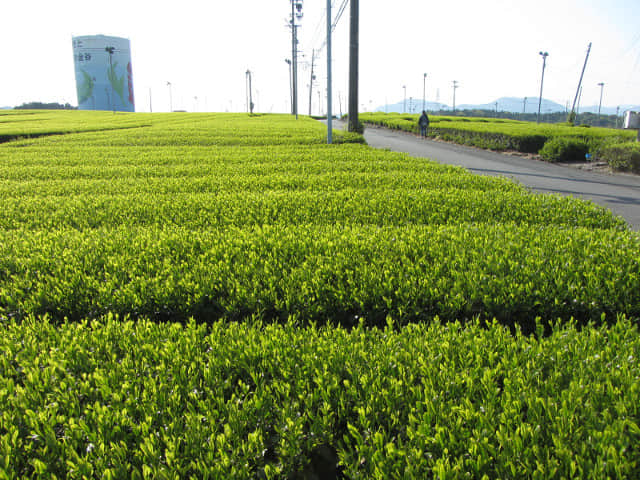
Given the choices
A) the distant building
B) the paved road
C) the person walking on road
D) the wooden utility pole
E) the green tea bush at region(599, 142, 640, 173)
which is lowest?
the paved road

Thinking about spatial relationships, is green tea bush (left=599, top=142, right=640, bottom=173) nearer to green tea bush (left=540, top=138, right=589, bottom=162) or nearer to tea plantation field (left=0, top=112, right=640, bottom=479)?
green tea bush (left=540, top=138, right=589, bottom=162)

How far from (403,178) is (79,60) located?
483ft

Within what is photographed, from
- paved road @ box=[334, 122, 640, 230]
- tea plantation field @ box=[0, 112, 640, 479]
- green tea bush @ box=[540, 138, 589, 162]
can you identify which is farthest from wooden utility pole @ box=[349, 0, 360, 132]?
tea plantation field @ box=[0, 112, 640, 479]

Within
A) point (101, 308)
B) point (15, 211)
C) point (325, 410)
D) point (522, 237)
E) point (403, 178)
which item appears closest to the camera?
point (325, 410)

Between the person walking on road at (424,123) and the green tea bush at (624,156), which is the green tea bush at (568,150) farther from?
the person walking on road at (424,123)

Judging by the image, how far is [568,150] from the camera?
17844 millimetres

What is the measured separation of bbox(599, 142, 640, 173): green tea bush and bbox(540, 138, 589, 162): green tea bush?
2049 mm

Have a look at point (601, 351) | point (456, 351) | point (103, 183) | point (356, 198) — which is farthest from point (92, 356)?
point (103, 183)

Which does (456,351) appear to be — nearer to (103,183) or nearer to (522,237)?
(522,237)

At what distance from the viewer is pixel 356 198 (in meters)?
7.33

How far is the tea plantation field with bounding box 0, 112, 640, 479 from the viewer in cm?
202

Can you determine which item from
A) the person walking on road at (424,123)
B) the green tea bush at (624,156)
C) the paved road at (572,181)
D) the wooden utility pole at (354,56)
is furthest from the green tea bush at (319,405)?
the person walking on road at (424,123)

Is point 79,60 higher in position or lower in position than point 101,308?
higher

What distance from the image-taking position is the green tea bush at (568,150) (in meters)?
17.8
